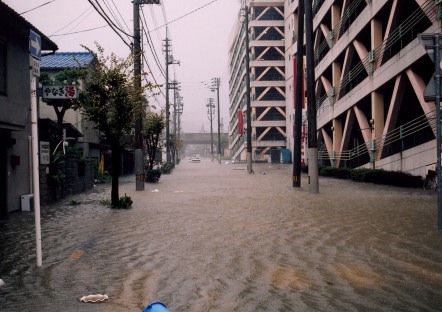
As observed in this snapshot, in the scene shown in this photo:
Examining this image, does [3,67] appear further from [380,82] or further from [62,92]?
[380,82]

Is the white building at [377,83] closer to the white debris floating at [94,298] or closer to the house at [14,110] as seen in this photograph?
the white debris floating at [94,298]

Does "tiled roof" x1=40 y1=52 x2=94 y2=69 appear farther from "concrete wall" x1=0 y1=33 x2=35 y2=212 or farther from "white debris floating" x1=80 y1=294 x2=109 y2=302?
"white debris floating" x1=80 y1=294 x2=109 y2=302

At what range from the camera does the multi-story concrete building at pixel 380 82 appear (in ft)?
63.8

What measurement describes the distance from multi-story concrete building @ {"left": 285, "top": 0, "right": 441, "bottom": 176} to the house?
15.7m

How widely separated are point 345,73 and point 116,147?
21478mm

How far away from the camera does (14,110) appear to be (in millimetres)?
12266

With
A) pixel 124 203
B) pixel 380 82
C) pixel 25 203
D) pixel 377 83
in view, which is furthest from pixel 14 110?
pixel 377 83

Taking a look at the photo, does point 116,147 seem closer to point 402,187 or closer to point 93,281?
point 93,281

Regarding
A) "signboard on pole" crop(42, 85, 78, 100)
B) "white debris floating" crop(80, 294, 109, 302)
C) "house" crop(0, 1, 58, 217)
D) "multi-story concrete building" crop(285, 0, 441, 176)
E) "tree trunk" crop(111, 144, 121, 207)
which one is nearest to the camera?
"white debris floating" crop(80, 294, 109, 302)

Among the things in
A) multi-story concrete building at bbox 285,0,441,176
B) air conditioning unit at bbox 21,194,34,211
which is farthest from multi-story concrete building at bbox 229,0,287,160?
air conditioning unit at bbox 21,194,34,211

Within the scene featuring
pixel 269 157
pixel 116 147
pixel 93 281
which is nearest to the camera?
pixel 93 281

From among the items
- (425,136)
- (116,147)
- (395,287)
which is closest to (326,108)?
(425,136)

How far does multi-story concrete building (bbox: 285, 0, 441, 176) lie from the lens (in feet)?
63.8

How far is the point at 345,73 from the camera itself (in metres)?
29.7
